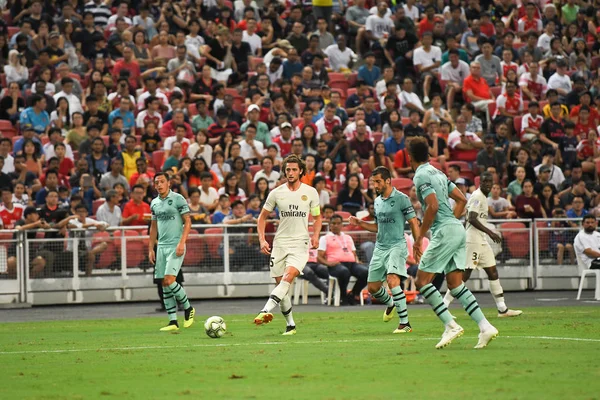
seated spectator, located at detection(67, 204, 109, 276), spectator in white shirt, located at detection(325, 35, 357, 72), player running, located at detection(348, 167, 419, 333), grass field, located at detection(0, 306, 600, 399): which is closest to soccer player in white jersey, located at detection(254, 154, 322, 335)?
player running, located at detection(348, 167, 419, 333)

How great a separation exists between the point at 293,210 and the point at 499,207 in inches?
440

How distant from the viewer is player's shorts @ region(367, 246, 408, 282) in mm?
15383

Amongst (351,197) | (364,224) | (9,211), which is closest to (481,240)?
(364,224)

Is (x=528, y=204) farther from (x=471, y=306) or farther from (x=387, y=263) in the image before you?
(x=471, y=306)

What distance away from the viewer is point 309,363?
36.8 feet

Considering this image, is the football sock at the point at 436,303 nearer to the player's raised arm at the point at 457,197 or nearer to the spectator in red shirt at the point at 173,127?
the player's raised arm at the point at 457,197

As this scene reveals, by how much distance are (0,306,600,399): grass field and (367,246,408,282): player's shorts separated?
2.71 feet

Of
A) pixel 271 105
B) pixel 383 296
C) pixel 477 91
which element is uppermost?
pixel 477 91

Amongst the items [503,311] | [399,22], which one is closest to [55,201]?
[503,311]

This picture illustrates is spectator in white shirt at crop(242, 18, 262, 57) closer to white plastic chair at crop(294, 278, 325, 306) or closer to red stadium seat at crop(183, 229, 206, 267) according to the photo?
red stadium seat at crop(183, 229, 206, 267)

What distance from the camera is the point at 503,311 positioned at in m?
17.8

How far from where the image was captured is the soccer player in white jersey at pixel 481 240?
18016 millimetres

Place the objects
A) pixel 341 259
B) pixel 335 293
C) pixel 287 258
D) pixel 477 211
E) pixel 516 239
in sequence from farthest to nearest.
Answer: pixel 516 239 → pixel 341 259 → pixel 335 293 → pixel 477 211 → pixel 287 258

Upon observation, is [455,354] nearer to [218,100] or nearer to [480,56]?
[218,100]
